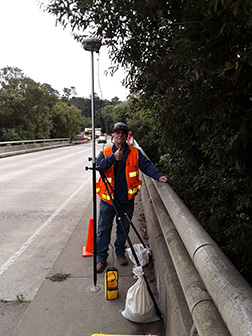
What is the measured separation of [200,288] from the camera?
1.86 meters

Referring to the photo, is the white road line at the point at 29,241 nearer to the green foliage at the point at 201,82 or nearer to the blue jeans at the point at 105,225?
the blue jeans at the point at 105,225

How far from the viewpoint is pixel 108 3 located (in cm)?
306

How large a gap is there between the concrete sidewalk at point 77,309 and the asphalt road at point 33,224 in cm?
34

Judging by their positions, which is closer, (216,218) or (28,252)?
(216,218)

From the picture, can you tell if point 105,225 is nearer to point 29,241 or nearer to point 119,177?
point 119,177

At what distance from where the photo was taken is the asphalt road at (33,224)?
4145 millimetres

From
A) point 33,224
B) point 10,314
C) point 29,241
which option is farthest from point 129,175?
point 33,224

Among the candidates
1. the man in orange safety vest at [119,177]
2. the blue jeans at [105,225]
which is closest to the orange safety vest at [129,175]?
the man in orange safety vest at [119,177]

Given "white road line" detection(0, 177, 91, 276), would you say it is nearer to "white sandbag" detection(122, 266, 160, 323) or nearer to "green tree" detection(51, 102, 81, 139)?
"white sandbag" detection(122, 266, 160, 323)

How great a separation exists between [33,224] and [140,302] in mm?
4331

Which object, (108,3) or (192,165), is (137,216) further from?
(108,3)

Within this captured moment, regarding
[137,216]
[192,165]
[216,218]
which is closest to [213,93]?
[216,218]

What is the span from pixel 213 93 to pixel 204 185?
5.77 feet

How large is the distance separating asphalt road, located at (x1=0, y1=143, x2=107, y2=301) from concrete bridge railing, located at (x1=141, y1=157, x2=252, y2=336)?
1.99 m
